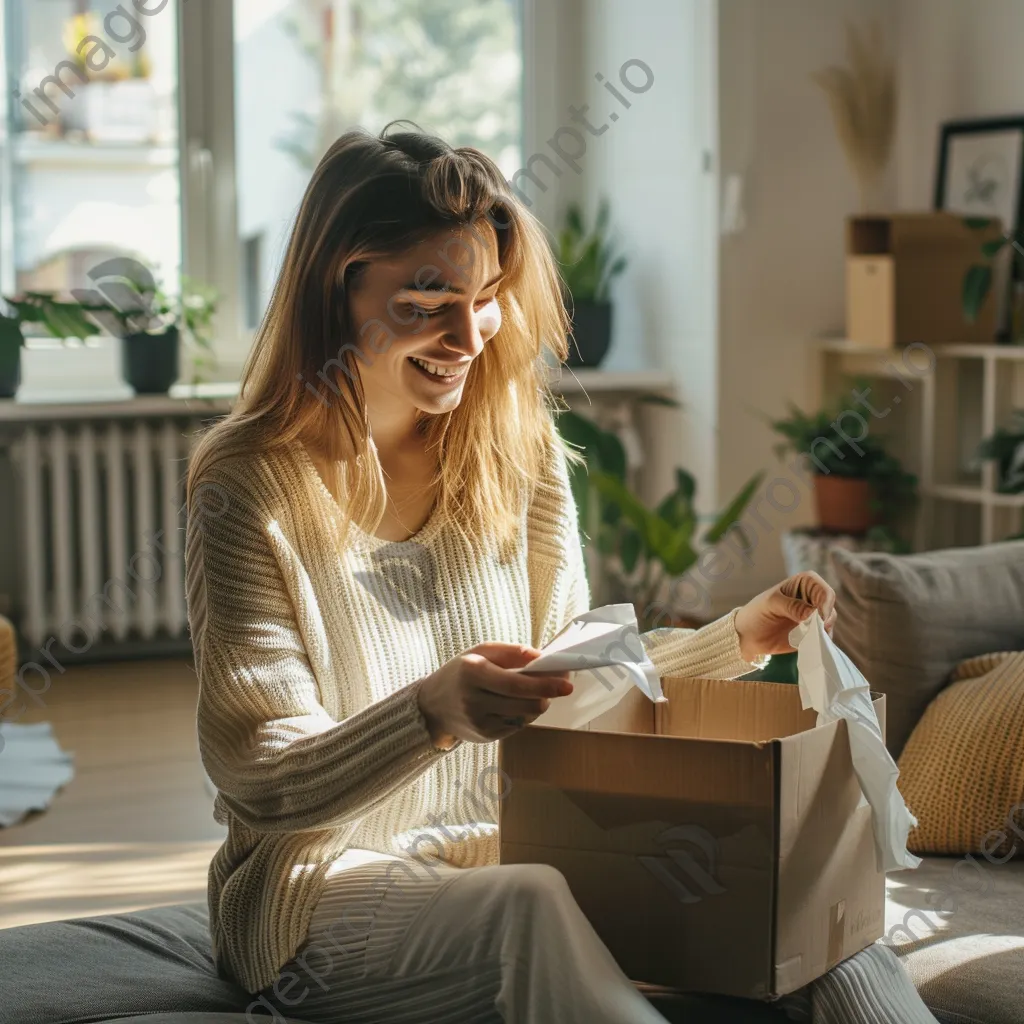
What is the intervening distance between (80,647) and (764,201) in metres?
2.30

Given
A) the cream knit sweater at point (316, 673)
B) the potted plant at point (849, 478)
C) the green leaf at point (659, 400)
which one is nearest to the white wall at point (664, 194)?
the green leaf at point (659, 400)

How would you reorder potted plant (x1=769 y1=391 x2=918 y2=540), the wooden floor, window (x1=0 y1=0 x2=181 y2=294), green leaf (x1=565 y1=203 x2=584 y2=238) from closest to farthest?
the wooden floor → potted plant (x1=769 y1=391 x2=918 y2=540) → window (x1=0 y1=0 x2=181 y2=294) → green leaf (x1=565 y1=203 x2=584 y2=238)

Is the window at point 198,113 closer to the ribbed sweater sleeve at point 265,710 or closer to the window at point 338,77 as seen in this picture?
the window at point 338,77

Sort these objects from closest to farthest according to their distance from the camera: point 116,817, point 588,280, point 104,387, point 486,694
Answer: point 486,694 → point 116,817 → point 104,387 → point 588,280

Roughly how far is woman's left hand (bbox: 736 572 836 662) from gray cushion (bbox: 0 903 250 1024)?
0.59 meters

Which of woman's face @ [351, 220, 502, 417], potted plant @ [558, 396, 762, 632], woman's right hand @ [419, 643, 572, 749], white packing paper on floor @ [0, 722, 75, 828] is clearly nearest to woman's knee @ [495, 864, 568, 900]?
woman's right hand @ [419, 643, 572, 749]

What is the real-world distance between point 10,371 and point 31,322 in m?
0.18

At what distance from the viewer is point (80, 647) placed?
4.15 meters

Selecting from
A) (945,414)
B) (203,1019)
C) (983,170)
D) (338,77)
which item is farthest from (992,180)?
(203,1019)

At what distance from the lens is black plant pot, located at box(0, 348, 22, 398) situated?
12.7ft

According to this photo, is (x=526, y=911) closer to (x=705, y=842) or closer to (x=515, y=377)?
(x=705, y=842)

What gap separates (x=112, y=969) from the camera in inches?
57.0

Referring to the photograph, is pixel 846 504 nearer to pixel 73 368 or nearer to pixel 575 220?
pixel 575 220

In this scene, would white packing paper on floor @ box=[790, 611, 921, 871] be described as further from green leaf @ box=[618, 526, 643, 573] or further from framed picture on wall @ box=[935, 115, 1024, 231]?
framed picture on wall @ box=[935, 115, 1024, 231]
